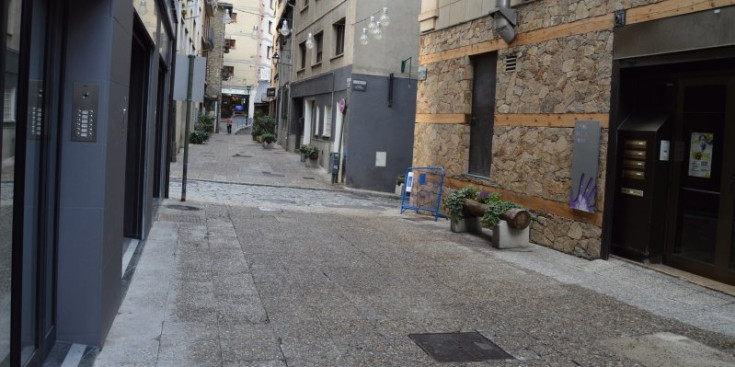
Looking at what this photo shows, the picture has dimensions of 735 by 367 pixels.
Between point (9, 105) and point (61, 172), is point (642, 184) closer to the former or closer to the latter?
point (61, 172)

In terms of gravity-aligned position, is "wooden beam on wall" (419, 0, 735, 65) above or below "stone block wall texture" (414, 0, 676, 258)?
above

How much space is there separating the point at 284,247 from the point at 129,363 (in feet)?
14.1

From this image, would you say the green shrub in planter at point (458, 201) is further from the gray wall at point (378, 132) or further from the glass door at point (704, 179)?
the gray wall at point (378, 132)

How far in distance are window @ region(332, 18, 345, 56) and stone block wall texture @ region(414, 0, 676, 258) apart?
1079 centimetres

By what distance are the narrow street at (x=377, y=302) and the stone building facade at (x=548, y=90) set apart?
818mm

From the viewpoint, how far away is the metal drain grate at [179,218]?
390 inches

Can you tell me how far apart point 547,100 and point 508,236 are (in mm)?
2151

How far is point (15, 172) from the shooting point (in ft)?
10.8

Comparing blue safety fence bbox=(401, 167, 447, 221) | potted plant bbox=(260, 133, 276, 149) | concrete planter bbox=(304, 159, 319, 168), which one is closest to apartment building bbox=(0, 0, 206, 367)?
blue safety fence bbox=(401, 167, 447, 221)

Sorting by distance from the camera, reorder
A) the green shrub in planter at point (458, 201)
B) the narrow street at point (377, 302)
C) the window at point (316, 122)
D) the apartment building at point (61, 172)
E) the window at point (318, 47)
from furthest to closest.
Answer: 1. the window at point (318, 47)
2. the window at point (316, 122)
3. the green shrub in planter at point (458, 201)
4. the narrow street at point (377, 302)
5. the apartment building at point (61, 172)

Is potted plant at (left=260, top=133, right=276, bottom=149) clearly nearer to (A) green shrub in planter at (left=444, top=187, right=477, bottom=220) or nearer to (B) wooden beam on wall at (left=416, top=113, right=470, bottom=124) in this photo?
(B) wooden beam on wall at (left=416, top=113, right=470, bottom=124)

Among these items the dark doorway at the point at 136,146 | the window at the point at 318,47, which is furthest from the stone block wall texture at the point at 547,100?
the window at the point at 318,47

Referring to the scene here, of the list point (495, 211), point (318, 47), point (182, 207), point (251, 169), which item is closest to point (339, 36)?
point (318, 47)

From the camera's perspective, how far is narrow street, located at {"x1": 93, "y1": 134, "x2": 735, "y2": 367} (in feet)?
15.3
